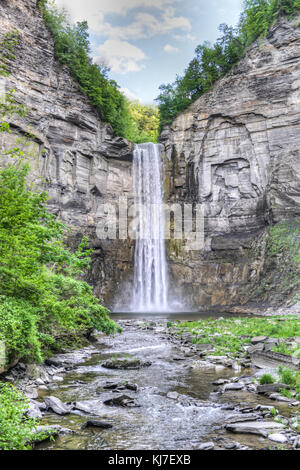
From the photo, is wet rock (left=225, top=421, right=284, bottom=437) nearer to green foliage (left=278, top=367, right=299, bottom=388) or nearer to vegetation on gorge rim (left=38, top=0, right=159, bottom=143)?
green foliage (left=278, top=367, right=299, bottom=388)

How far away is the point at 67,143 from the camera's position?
2973 cm

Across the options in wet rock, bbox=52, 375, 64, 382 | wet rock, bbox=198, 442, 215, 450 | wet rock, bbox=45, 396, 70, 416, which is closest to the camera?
wet rock, bbox=198, 442, 215, 450

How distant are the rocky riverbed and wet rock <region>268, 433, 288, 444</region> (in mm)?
12

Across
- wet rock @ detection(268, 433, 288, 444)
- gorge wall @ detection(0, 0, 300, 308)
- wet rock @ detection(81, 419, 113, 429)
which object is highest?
gorge wall @ detection(0, 0, 300, 308)

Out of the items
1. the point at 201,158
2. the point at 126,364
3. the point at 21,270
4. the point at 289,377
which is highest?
the point at 201,158

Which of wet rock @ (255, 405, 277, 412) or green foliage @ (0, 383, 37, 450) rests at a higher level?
green foliage @ (0, 383, 37, 450)

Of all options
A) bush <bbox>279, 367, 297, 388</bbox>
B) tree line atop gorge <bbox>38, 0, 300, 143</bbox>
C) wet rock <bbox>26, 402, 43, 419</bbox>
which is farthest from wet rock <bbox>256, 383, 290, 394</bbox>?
tree line atop gorge <bbox>38, 0, 300, 143</bbox>

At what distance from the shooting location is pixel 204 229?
31.4m

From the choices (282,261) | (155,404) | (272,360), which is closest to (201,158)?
(282,261)

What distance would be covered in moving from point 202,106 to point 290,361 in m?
29.8

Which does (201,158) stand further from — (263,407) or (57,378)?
(263,407)

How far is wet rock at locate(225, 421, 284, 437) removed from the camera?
176 inches

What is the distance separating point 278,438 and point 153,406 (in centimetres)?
236

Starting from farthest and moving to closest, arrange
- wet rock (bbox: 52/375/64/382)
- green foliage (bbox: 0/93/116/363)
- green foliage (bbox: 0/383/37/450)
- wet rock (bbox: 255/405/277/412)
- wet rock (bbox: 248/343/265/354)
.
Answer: wet rock (bbox: 248/343/265/354) → wet rock (bbox: 52/375/64/382) → green foliage (bbox: 0/93/116/363) → wet rock (bbox: 255/405/277/412) → green foliage (bbox: 0/383/37/450)
